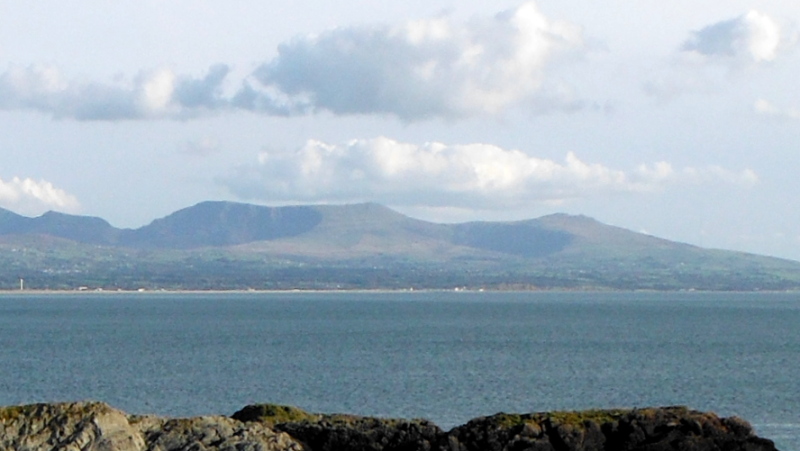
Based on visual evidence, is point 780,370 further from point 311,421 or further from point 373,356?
point 311,421

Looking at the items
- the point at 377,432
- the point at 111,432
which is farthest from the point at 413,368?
the point at 111,432

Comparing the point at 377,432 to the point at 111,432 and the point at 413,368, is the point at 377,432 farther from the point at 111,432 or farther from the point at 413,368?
the point at 413,368

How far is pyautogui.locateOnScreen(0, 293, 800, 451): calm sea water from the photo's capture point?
5447 cm

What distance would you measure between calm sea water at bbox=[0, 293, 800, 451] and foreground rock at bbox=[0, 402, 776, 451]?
67.8 ft

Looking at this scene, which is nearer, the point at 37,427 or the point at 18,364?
the point at 37,427

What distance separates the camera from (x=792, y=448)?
129 feet

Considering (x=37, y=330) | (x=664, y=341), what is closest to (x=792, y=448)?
(x=664, y=341)

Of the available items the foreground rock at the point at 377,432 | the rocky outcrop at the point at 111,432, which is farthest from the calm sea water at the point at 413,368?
the rocky outcrop at the point at 111,432

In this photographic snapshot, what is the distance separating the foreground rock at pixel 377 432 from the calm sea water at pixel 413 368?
20653 millimetres

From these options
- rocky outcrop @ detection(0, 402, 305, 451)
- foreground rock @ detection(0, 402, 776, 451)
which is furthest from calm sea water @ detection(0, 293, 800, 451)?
rocky outcrop @ detection(0, 402, 305, 451)

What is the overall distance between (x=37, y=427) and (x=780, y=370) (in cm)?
6260

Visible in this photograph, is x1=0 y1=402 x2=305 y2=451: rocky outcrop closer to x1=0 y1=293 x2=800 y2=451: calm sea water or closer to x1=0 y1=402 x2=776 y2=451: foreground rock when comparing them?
x1=0 y1=402 x2=776 y2=451: foreground rock

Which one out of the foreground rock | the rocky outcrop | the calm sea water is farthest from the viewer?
the calm sea water

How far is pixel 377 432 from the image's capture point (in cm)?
2095
